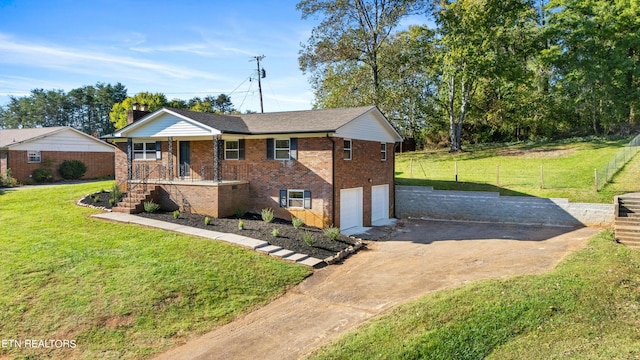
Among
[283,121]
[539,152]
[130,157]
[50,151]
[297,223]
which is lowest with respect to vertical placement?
[297,223]

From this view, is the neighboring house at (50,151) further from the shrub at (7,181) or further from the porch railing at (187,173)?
the porch railing at (187,173)

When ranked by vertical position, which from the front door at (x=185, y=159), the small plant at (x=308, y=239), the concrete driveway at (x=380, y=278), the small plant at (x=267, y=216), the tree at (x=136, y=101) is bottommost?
the concrete driveway at (x=380, y=278)

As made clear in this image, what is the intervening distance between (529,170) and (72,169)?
33416 mm

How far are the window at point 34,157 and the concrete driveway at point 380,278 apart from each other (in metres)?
26.2

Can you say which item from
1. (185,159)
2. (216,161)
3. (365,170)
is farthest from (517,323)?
(185,159)

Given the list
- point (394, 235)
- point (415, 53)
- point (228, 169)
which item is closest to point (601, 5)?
point (415, 53)

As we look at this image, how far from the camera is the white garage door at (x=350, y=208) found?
1803 cm

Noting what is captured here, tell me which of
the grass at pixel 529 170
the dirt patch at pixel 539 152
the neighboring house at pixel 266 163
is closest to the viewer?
the neighboring house at pixel 266 163

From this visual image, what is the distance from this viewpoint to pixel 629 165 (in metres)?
23.9

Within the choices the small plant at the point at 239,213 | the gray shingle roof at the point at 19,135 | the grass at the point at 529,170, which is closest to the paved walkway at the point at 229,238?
the small plant at the point at 239,213

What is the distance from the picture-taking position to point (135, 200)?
57.4 feet

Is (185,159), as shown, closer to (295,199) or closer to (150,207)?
(150,207)

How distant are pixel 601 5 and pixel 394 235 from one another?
3182cm

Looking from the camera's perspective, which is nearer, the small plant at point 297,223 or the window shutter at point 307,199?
the small plant at point 297,223
